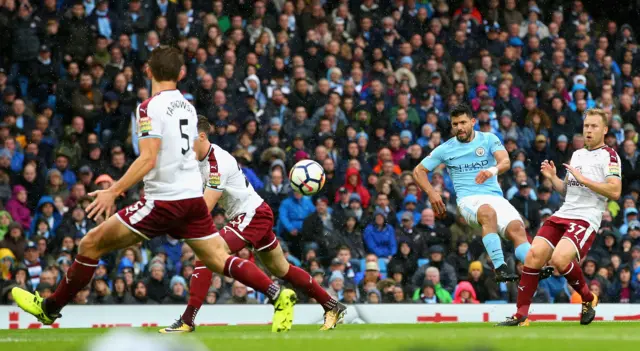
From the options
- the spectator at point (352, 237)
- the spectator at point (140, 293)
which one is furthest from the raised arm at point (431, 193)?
the spectator at point (352, 237)

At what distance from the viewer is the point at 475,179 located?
12297mm

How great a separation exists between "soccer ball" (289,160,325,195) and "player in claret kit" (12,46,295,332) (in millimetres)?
3315

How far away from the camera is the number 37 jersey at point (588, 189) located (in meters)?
11.7

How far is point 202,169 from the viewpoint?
11.4 metres

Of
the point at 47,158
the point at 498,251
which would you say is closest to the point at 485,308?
the point at 498,251

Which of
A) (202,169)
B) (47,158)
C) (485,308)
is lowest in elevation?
(485,308)

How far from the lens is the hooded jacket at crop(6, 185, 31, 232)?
56.9ft

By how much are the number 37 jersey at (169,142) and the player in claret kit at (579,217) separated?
4.26 m

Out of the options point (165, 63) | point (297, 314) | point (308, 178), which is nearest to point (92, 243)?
point (165, 63)

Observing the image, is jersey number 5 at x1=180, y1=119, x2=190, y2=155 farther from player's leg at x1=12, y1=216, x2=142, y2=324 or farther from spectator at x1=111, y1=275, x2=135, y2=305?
spectator at x1=111, y1=275, x2=135, y2=305

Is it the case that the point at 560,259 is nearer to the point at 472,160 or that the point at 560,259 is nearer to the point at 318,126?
the point at 472,160

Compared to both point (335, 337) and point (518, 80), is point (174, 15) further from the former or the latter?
point (335, 337)

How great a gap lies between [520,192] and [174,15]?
768 cm

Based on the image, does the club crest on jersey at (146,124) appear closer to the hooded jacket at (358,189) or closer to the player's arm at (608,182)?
the player's arm at (608,182)
